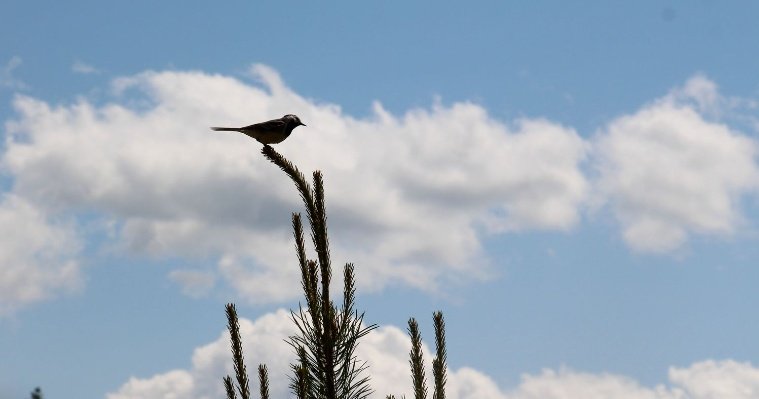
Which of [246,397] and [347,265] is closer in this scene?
[347,265]

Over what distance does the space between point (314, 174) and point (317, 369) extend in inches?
55.9

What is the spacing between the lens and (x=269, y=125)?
17.1 meters

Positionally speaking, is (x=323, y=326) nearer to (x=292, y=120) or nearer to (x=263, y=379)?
(x=263, y=379)

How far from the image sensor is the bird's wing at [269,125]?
1702 centimetres

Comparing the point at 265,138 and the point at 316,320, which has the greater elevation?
the point at 265,138

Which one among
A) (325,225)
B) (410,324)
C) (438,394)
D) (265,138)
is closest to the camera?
(325,225)

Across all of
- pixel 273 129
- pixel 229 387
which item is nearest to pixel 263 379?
pixel 229 387

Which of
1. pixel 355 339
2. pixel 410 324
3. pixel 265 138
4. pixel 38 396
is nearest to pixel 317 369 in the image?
pixel 355 339

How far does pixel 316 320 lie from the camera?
6004 mm

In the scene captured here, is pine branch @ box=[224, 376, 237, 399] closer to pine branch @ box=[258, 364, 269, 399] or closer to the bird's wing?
pine branch @ box=[258, 364, 269, 399]

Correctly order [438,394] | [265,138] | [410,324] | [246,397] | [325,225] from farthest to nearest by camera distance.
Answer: [265,138] → [410,324] → [438,394] → [246,397] → [325,225]

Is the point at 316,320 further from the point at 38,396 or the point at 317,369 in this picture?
the point at 38,396

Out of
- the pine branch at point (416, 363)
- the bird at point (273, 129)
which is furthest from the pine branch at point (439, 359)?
the bird at point (273, 129)

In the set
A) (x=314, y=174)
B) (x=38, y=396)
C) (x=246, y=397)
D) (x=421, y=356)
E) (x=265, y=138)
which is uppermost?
(x=38, y=396)
